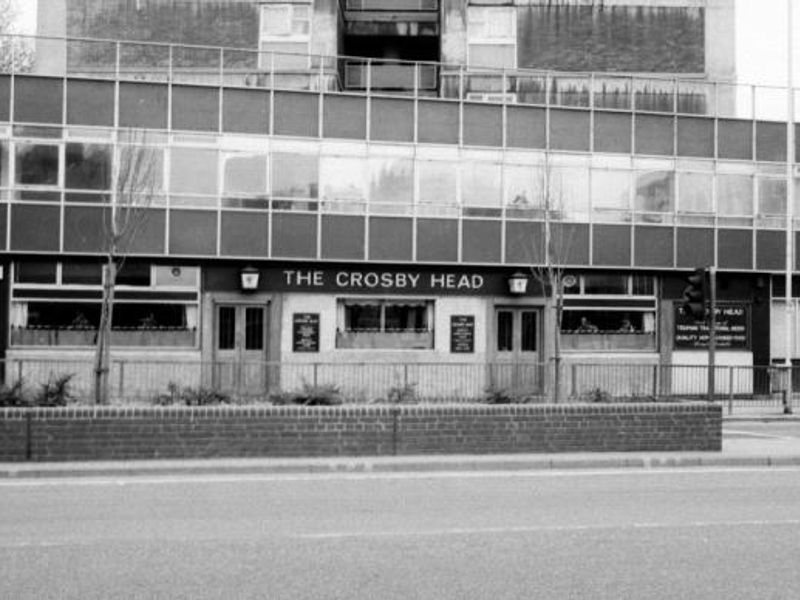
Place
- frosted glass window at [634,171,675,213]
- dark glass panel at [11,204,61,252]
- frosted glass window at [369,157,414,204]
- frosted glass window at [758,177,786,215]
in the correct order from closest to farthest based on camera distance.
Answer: dark glass panel at [11,204,61,252] < frosted glass window at [369,157,414,204] < frosted glass window at [634,171,675,213] < frosted glass window at [758,177,786,215]

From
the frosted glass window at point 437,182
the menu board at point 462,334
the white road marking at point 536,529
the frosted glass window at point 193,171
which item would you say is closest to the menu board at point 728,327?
the menu board at point 462,334

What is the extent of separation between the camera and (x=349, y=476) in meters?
13.5

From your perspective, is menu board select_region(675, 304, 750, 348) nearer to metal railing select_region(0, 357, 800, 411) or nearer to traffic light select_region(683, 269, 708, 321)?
metal railing select_region(0, 357, 800, 411)

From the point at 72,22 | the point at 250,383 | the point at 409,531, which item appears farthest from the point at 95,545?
the point at 72,22

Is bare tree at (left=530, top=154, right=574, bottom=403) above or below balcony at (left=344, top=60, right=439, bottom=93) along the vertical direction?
below

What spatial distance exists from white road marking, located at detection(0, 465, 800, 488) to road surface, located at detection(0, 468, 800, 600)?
0.21ft

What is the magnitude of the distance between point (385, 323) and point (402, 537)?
800 inches

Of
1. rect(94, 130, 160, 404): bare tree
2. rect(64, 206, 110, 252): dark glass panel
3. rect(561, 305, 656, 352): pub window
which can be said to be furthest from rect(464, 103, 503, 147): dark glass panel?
rect(64, 206, 110, 252): dark glass panel

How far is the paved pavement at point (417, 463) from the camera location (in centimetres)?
1331

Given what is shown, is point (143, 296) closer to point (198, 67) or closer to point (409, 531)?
point (198, 67)

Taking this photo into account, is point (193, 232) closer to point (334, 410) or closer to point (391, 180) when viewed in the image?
point (391, 180)

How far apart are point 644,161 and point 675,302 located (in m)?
4.04

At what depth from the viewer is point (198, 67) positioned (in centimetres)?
3391

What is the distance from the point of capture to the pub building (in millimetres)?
27359
